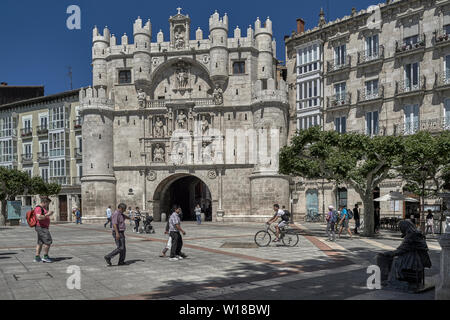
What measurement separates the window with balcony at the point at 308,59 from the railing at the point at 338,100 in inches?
130

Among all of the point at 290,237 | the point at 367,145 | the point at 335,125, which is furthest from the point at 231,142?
the point at 290,237

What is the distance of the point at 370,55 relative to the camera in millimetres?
35938

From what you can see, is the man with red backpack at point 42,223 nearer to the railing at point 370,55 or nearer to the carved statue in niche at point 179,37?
the railing at point 370,55

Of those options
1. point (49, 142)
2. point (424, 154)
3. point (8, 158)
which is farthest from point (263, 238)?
point (8, 158)

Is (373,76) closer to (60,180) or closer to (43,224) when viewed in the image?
(43,224)

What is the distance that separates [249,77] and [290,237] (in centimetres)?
2501

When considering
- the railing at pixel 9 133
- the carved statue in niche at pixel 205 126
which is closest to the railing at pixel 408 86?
the carved statue in niche at pixel 205 126

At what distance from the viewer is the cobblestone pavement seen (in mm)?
8859

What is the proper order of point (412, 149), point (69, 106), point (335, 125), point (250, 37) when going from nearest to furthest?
point (412, 149)
point (335, 125)
point (250, 37)
point (69, 106)

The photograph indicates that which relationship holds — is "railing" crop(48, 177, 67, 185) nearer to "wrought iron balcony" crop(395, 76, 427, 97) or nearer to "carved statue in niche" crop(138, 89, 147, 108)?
"carved statue in niche" crop(138, 89, 147, 108)

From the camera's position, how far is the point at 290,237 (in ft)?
59.1
